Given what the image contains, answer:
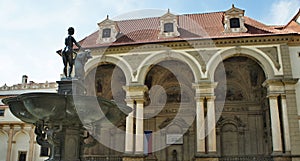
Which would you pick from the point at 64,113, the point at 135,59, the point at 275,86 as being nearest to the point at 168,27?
the point at 135,59

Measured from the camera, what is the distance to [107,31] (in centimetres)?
1981

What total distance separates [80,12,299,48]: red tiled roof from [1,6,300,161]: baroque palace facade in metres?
0.05

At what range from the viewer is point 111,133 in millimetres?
20297

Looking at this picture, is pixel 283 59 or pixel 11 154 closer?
pixel 283 59

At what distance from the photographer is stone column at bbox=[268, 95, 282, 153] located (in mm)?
15328

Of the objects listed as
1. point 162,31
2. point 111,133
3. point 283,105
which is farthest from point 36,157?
point 283,105

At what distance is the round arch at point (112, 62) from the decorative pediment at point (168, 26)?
2699 millimetres

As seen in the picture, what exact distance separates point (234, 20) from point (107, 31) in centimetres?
757

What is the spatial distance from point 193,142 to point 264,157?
163 inches

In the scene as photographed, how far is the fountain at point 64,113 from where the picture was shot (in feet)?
21.6

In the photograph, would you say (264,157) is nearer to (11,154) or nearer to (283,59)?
(283,59)

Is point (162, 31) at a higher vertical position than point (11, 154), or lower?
higher

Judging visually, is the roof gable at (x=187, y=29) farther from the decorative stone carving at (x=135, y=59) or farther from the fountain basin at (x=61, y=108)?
the fountain basin at (x=61, y=108)

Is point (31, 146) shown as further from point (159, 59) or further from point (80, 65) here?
point (80, 65)
